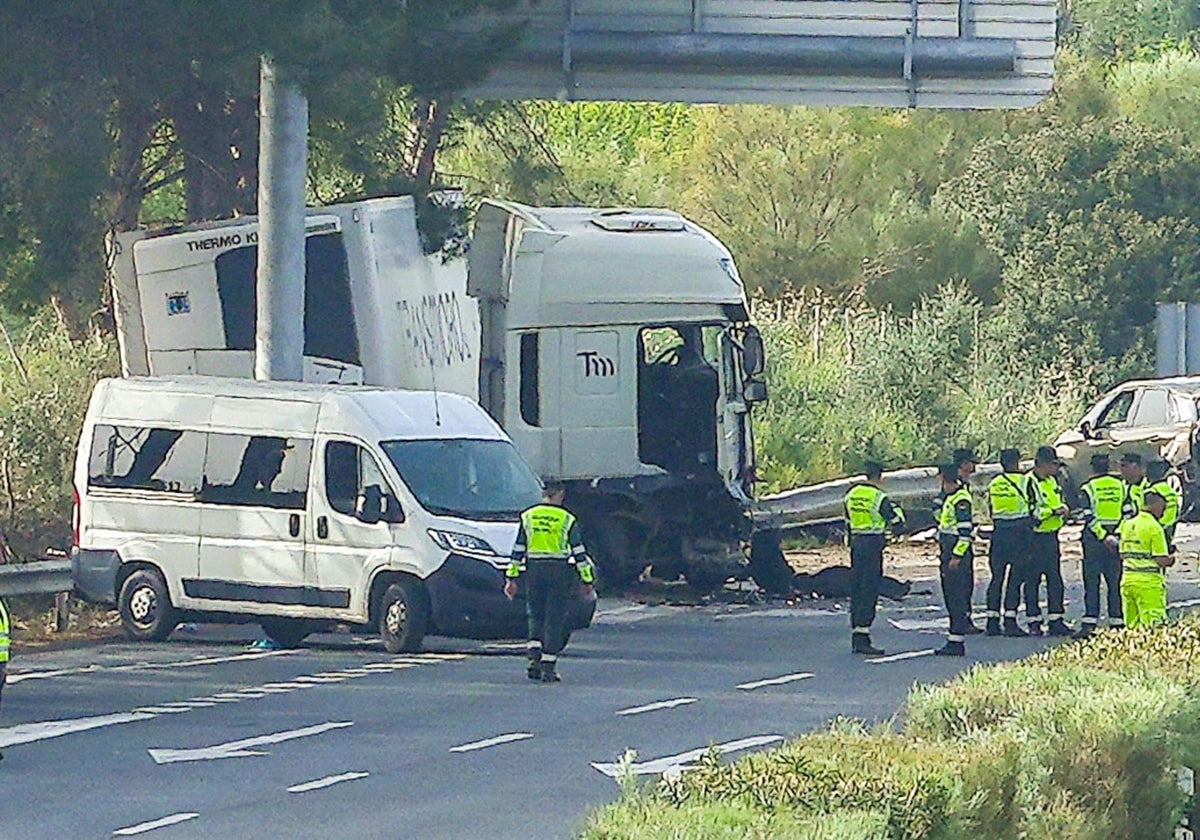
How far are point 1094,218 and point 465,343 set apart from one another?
27031 mm

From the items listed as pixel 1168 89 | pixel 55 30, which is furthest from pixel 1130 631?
pixel 1168 89

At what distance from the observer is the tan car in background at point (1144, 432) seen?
3098 centimetres

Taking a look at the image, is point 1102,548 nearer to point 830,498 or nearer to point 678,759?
point 678,759

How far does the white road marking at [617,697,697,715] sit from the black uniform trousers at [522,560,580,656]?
4.34ft

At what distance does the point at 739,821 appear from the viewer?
643 cm

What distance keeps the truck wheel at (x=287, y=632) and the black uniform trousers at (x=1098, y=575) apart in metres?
6.74

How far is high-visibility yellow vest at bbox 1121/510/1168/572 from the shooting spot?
16.8 meters

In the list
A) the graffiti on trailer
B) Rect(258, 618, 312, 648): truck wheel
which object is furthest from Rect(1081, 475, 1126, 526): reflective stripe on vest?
the graffiti on trailer

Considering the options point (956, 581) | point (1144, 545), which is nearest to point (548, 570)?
point (956, 581)

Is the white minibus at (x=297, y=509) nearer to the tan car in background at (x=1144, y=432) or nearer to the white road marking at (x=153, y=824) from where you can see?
the white road marking at (x=153, y=824)

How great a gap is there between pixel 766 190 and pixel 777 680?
34.4m

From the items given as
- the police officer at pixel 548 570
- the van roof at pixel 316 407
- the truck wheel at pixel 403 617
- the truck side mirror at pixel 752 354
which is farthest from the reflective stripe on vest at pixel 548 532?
the truck side mirror at pixel 752 354

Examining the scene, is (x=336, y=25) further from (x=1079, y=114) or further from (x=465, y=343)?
(x=1079, y=114)

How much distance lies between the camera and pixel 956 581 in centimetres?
1972
